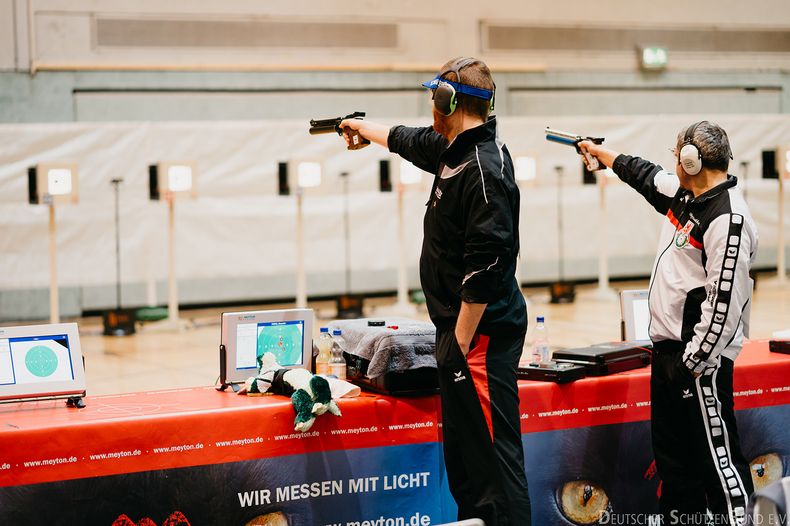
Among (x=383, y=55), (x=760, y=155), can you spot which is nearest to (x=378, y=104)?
(x=383, y=55)

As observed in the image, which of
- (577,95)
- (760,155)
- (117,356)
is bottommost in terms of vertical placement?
(117,356)

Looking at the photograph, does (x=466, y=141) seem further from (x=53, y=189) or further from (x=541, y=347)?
(x=53, y=189)

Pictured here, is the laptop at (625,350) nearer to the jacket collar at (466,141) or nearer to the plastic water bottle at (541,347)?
the plastic water bottle at (541,347)

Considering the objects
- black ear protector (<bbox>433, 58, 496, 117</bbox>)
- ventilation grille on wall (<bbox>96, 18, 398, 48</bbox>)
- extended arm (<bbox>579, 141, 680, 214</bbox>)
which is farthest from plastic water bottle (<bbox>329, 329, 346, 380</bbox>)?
ventilation grille on wall (<bbox>96, 18, 398, 48</bbox>)

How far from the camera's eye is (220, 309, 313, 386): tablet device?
11.5 ft

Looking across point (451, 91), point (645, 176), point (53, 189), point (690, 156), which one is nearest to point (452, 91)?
point (451, 91)

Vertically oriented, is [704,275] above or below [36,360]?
above

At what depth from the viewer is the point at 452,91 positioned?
9.68ft

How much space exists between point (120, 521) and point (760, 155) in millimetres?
11067

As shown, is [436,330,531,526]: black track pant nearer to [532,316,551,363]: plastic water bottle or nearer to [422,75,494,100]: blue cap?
[422,75,494,100]: blue cap

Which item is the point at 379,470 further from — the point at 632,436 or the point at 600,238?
the point at 600,238

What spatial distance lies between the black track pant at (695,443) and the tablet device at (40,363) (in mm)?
2026

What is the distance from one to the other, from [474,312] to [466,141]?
543mm

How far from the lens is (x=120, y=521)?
120 inches
